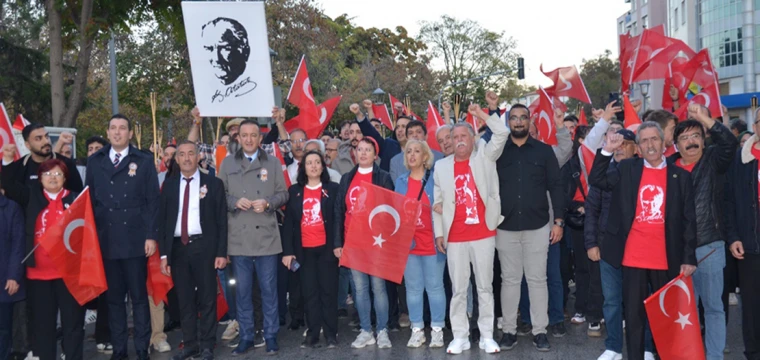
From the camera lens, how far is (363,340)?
23.3ft

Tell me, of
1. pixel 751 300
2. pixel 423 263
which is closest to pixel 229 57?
pixel 423 263

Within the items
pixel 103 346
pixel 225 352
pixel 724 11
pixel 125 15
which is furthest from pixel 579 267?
pixel 724 11

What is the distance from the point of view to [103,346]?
7.42m

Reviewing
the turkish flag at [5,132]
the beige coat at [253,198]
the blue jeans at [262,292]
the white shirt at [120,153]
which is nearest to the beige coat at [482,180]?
the beige coat at [253,198]

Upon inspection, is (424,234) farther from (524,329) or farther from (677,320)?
(677,320)

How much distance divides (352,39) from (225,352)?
46.5 m

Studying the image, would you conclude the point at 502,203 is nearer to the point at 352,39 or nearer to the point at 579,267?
the point at 579,267

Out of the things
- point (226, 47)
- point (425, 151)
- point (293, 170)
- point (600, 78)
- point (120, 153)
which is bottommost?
point (293, 170)

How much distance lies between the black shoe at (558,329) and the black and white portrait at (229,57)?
3.93 m

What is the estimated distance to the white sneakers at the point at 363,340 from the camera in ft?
23.2

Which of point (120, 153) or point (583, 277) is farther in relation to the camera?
point (583, 277)

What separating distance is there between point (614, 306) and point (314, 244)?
2.87 metres

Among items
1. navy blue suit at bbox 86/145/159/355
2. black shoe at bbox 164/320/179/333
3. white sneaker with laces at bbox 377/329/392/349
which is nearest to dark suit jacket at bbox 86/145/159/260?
navy blue suit at bbox 86/145/159/355

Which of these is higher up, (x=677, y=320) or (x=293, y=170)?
(x=293, y=170)
